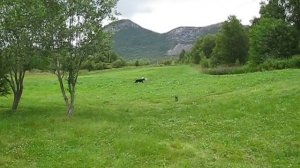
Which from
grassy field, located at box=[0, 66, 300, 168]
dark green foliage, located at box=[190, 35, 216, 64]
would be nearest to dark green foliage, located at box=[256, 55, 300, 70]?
grassy field, located at box=[0, 66, 300, 168]

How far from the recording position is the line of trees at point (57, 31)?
3432 cm

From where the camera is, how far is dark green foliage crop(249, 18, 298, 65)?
8138 centimetres

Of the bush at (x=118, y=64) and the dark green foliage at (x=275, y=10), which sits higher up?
the dark green foliage at (x=275, y=10)

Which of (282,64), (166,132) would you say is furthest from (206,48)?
(166,132)

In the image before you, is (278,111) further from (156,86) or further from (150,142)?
(156,86)

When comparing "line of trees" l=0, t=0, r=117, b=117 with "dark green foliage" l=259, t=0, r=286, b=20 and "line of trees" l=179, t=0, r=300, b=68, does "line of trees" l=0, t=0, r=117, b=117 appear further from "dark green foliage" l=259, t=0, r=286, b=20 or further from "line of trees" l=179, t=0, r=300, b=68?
"dark green foliage" l=259, t=0, r=286, b=20

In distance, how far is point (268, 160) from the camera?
24.6m

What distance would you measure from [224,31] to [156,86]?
137ft

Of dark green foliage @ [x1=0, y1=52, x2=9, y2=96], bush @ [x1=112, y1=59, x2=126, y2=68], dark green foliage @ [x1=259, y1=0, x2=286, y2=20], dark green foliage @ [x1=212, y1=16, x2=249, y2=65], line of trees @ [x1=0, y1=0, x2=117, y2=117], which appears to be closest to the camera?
line of trees @ [x1=0, y1=0, x2=117, y2=117]

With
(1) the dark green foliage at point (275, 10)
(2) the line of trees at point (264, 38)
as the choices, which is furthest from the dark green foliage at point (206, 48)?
(1) the dark green foliage at point (275, 10)

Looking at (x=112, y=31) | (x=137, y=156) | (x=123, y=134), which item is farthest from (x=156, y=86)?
(x=137, y=156)

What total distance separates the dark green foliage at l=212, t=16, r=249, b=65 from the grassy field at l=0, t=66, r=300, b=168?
5175 centimetres

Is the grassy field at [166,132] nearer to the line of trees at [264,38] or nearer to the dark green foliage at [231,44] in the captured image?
the line of trees at [264,38]

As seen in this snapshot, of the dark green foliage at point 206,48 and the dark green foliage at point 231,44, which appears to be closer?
the dark green foliage at point 231,44
